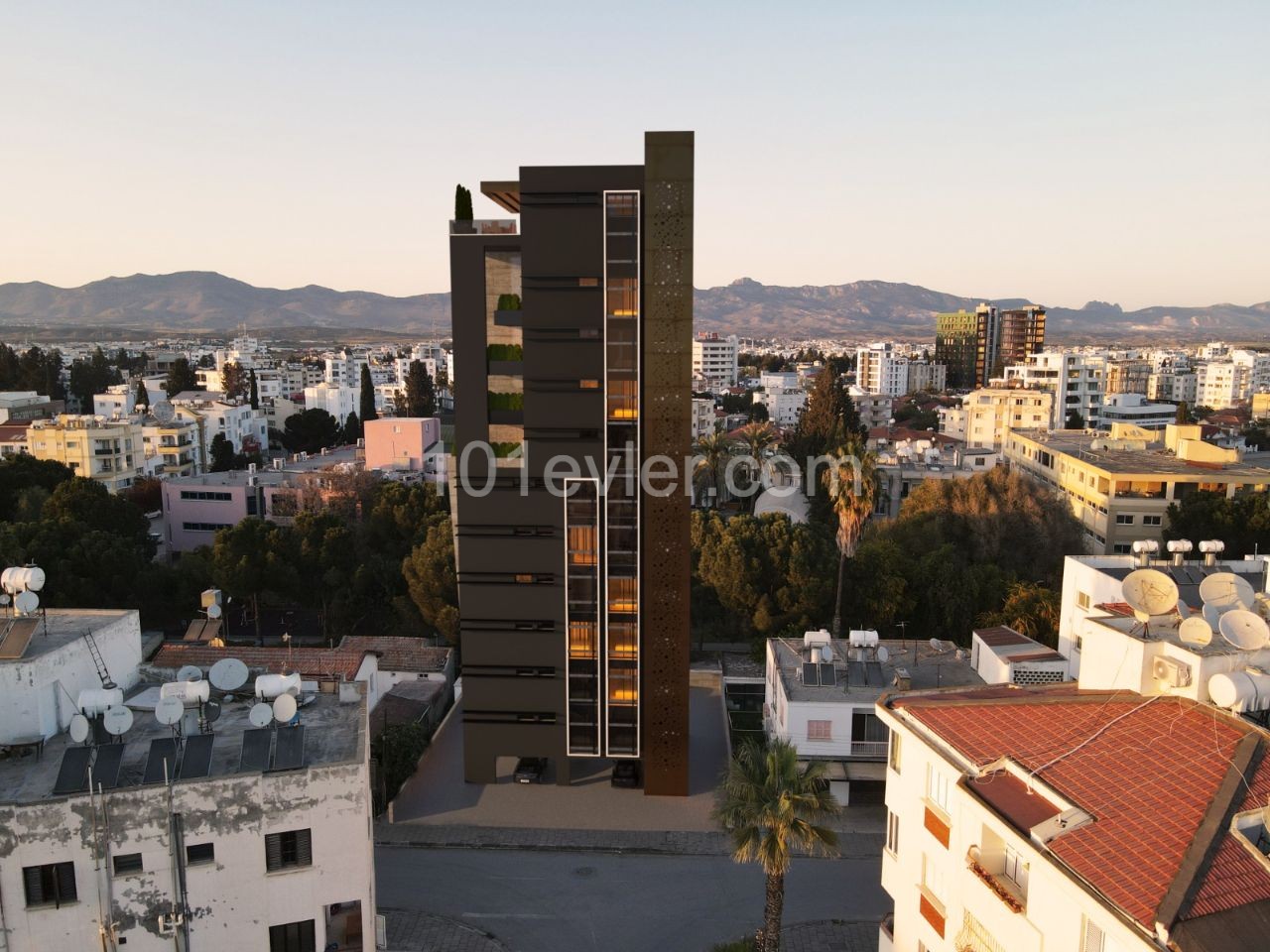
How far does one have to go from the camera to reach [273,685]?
840 inches

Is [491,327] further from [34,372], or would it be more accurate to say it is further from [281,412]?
[34,372]

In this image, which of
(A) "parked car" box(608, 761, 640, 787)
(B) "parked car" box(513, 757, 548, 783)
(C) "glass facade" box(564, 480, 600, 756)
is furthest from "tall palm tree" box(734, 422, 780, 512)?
(C) "glass facade" box(564, 480, 600, 756)

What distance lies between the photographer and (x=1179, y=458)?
210ft

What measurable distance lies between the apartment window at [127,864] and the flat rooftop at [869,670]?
65.4 feet

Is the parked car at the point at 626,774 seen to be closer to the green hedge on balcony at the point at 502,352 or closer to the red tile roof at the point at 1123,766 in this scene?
the green hedge on balcony at the point at 502,352

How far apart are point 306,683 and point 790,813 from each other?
510 inches

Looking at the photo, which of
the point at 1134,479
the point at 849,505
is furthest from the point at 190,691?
the point at 1134,479

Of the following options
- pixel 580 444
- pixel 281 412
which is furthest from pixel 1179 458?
pixel 281 412

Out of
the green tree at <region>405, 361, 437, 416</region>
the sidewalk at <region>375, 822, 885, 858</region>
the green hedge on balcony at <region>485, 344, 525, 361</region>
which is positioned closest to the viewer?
the sidewalk at <region>375, 822, 885, 858</region>

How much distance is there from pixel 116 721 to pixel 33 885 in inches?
130

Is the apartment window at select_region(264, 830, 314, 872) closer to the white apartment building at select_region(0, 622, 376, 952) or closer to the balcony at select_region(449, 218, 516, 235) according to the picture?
the white apartment building at select_region(0, 622, 376, 952)

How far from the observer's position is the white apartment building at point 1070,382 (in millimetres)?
117750

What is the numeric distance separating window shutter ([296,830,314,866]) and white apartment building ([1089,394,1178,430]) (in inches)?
4540

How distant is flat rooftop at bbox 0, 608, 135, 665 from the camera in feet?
69.5
